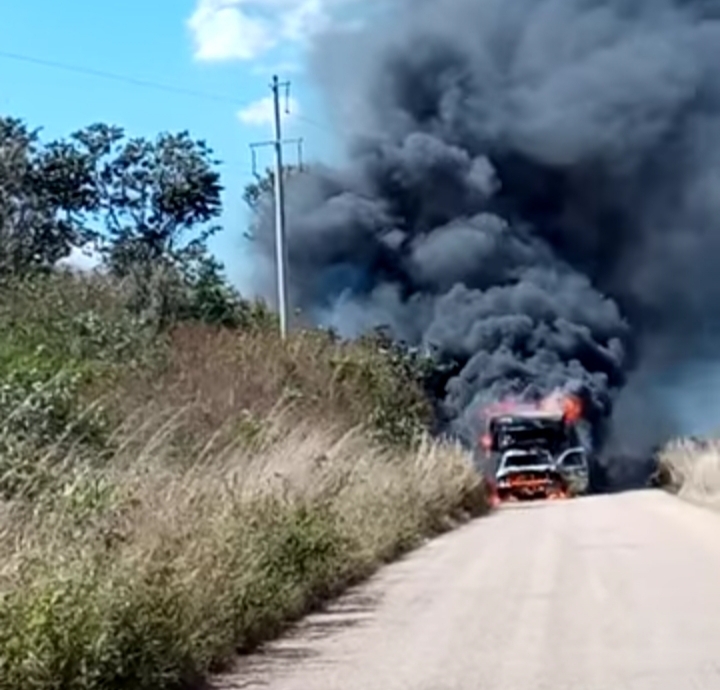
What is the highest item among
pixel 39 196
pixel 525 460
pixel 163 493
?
pixel 39 196

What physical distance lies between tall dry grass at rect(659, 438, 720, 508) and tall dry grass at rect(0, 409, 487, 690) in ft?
66.8

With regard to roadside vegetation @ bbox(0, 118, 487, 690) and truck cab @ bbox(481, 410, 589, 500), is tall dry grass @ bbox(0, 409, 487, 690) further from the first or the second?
truck cab @ bbox(481, 410, 589, 500)

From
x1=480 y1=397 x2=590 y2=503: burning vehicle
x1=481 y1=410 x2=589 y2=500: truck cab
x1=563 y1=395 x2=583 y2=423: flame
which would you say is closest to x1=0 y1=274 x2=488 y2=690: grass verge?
x1=481 y1=410 x2=589 y2=500: truck cab

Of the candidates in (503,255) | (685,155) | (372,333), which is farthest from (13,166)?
(685,155)

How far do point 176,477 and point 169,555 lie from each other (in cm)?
268

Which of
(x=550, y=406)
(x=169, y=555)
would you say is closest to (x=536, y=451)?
(x=550, y=406)

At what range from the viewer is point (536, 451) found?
55625mm

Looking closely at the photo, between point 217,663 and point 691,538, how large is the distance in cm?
1482

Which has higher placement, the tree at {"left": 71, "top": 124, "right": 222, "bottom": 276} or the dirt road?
the tree at {"left": 71, "top": 124, "right": 222, "bottom": 276}

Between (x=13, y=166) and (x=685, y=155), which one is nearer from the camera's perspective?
(x=13, y=166)

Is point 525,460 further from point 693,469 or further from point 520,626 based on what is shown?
point 520,626

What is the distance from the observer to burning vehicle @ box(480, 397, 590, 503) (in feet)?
177

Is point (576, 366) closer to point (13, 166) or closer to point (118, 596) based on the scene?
point (13, 166)

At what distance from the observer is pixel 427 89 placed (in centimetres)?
6359
